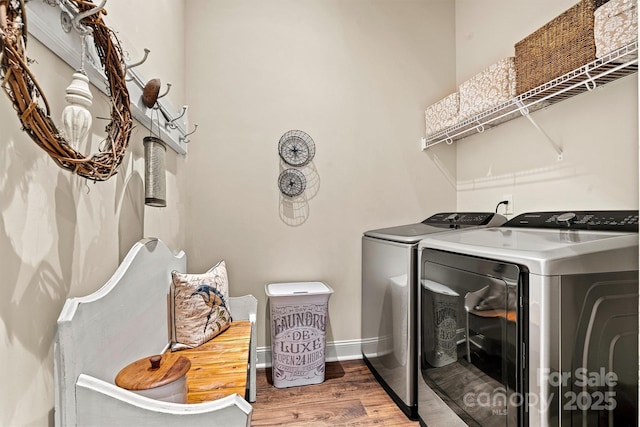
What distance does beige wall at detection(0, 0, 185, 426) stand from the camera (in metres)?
0.71

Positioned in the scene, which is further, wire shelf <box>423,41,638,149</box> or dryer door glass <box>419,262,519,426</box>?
wire shelf <box>423,41,638,149</box>

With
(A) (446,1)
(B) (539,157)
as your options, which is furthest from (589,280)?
(A) (446,1)

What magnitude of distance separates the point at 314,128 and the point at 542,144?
147 centimetres

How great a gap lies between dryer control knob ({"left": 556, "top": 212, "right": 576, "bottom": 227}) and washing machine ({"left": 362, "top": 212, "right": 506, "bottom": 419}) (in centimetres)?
43

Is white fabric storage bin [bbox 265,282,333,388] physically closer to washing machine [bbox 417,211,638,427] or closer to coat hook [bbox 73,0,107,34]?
washing machine [bbox 417,211,638,427]

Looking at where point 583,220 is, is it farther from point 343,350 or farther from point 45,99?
point 45,99

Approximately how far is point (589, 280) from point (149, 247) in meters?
1.61

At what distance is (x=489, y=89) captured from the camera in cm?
190

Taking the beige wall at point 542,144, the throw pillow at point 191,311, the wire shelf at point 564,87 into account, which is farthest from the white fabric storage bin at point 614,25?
the throw pillow at point 191,311

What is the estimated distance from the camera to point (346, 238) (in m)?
2.56

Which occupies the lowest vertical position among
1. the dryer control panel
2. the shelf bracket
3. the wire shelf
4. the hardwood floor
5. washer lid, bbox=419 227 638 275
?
the hardwood floor

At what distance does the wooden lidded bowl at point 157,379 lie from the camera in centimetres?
90

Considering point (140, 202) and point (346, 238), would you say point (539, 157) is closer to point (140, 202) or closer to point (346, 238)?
point (346, 238)

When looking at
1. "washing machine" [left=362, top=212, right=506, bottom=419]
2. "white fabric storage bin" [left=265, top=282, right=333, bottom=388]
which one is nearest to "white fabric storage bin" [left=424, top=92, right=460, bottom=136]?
"washing machine" [left=362, top=212, right=506, bottom=419]
